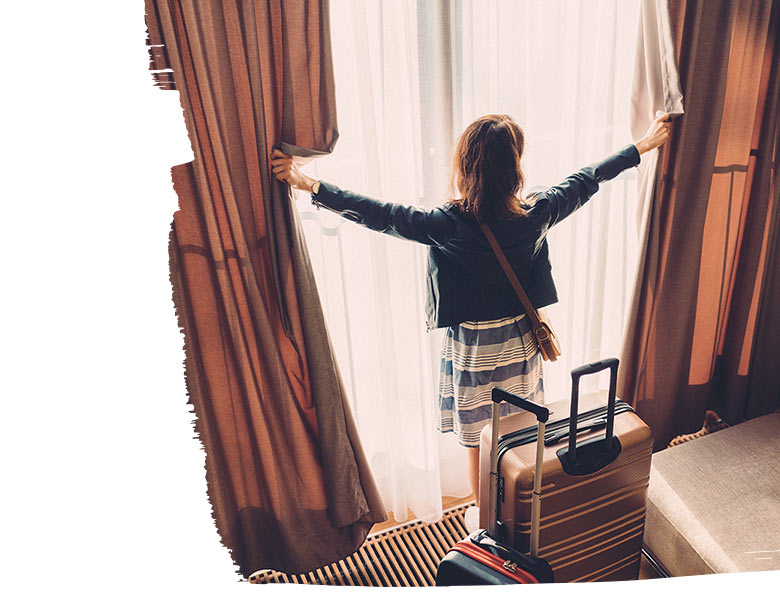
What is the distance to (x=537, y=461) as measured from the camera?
1.19 metres

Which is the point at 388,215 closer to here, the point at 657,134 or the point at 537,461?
the point at 537,461

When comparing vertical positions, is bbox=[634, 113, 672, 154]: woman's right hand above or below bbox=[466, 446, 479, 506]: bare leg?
above

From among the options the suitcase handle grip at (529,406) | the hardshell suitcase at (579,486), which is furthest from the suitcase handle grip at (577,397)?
the suitcase handle grip at (529,406)

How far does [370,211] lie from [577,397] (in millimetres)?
668

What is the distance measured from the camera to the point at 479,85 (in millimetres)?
1620

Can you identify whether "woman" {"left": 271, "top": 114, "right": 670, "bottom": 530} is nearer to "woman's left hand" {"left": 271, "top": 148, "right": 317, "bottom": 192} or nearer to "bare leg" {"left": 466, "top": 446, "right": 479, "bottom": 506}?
"woman's left hand" {"left": 271, "top": 148, "right": 317, "bottom": 192}

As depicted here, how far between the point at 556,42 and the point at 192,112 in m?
1.10

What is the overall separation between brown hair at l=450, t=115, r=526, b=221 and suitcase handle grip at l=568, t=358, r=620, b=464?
0.43 m

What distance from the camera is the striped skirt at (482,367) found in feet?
5.06

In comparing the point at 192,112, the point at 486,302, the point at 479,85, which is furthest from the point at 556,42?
the point at 192,112

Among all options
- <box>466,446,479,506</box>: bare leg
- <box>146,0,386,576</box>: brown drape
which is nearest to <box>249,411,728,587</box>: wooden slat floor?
<box>146,0,386,576</box>: brown drape

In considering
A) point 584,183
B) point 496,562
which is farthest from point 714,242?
point 496,562

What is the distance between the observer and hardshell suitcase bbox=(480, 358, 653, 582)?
1317 mm

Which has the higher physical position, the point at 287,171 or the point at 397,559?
the point at 287,171
